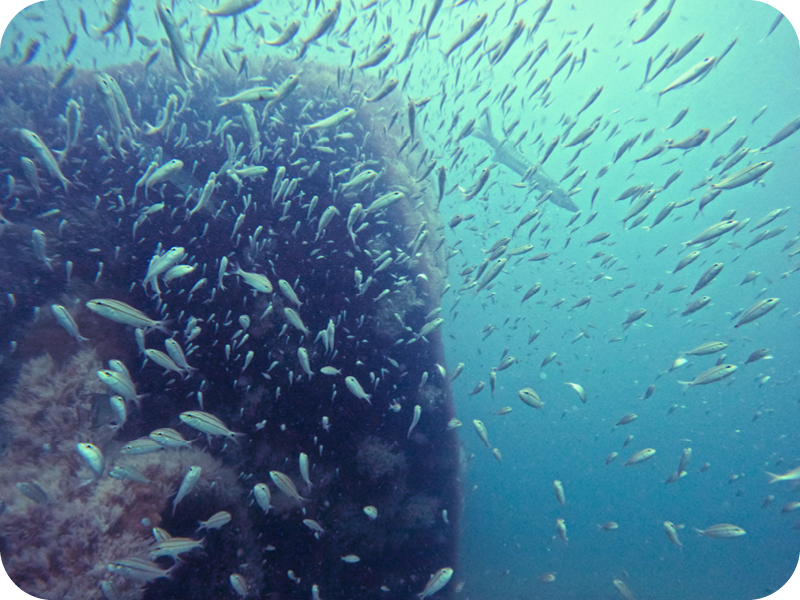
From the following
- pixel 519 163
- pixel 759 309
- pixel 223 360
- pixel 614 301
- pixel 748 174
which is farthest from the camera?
pixel 614 301

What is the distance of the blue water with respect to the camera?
12938 millimetres

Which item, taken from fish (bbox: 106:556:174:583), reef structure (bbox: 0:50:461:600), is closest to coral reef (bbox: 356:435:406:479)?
reef structure (bbox: 0:50:461:600)

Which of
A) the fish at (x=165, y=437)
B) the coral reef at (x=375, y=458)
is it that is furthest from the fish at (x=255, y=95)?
the coral reef at (x=375, y=458)

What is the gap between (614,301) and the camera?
193 ft

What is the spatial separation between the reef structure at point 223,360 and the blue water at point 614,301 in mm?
1279

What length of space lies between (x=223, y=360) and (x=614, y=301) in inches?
2699

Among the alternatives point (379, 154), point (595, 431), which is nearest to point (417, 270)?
point (379, 154)

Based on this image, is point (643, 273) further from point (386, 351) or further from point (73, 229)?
point (73, 229)

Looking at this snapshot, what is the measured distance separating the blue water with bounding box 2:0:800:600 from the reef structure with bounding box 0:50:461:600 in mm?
1279

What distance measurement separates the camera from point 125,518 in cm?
340

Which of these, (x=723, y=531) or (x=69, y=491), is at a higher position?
(x=723, y=531)

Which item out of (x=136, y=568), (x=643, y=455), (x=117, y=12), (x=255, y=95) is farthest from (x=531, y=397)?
(x=117, y=12)

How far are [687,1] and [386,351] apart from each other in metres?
28.2

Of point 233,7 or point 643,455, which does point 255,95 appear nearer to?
point 233,7
